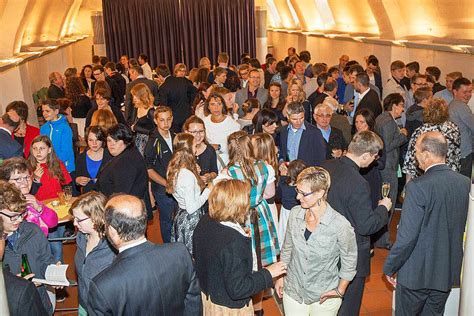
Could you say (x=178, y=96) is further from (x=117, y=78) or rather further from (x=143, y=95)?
(x=117, y=78)

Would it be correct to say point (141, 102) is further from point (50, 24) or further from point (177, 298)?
point (50, 24)

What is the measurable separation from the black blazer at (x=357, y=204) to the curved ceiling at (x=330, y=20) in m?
5.16

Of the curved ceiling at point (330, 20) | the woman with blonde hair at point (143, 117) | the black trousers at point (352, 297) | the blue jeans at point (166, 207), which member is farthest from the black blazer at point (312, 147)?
the curved ceiling at point (330, 20)

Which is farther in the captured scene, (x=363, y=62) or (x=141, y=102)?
(x=363, y=62)

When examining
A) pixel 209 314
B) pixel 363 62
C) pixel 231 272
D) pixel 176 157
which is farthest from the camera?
pixel 363 62

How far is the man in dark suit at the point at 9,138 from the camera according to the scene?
5395 mm

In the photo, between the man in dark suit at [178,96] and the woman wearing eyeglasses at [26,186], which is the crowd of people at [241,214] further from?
the man in dark suit at [178,96]

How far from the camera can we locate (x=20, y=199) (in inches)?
137

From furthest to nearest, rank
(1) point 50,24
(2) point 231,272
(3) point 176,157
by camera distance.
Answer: (1) point 50,24 < (3) point 176,157 < (2) point 231,272

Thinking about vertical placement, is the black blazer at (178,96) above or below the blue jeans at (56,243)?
above

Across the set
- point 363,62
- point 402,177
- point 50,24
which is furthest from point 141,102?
point 50,24

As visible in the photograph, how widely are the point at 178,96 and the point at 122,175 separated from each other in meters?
3.94

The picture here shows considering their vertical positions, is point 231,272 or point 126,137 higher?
point 126,137

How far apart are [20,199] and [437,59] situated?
7347 millimetres
